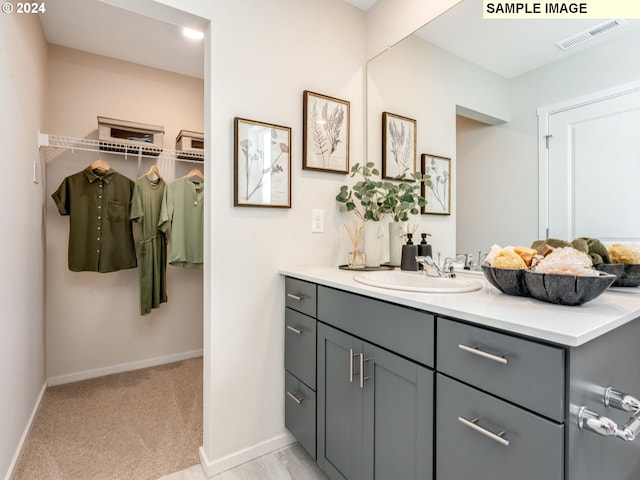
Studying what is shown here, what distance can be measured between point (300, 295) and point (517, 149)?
113 cm

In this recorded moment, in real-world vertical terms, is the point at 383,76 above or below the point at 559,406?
above

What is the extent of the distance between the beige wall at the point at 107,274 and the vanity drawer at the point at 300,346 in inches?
62.6

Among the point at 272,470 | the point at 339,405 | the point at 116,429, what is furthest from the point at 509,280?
the point at 116,429

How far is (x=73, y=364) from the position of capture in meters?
2.47

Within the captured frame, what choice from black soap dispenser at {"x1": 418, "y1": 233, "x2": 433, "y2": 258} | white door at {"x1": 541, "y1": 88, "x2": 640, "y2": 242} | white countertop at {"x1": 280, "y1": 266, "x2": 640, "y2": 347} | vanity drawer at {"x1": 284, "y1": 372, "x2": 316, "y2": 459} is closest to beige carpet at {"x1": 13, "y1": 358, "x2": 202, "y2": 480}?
vanity drawer at {"x1": 284, "y1": 372, "x2": 316, "y2": 459}

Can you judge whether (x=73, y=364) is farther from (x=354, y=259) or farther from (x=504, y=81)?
(x=504, y=81)

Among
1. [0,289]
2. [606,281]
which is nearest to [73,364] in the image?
[0,289]

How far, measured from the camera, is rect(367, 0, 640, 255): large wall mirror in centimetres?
112

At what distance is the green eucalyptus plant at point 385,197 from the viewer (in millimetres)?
1755

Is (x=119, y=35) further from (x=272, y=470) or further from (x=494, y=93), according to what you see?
(x=272, y=470)

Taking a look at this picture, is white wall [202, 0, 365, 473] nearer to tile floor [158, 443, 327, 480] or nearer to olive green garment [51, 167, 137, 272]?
tile floor [158, 443, 327, 480]

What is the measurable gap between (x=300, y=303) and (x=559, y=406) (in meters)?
1.07

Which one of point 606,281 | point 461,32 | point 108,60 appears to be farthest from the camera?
point 108,60

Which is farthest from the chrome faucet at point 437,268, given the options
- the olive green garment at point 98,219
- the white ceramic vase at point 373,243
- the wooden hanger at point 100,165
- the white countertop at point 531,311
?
the wooden hanger at point 100,165
